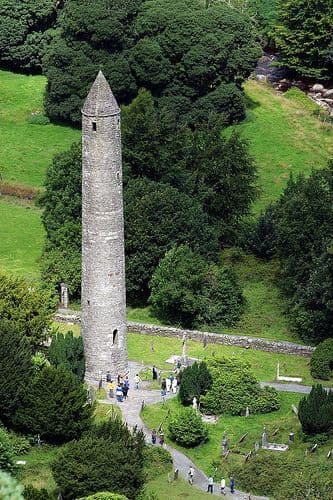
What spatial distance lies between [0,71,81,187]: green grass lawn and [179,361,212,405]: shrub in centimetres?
3555

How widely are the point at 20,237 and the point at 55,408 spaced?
2964cm

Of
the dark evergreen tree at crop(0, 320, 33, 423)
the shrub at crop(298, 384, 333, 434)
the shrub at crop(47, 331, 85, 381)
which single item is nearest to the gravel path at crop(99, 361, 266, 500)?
the shrub at crop(47, 331, 85, 381)

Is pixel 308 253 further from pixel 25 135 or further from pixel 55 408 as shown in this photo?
pixel 25 135

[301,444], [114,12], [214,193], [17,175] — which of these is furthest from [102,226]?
[114,12]

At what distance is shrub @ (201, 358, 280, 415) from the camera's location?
71.3 m

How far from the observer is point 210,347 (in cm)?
7931

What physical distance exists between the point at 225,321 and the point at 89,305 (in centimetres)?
1300

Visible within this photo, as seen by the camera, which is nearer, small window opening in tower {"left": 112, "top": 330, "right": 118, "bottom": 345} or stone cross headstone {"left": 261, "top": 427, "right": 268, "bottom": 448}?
stone cross headstone {"left": 261, "top": 427, "right": 268, "bottom": 448}

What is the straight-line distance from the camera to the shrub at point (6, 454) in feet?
209

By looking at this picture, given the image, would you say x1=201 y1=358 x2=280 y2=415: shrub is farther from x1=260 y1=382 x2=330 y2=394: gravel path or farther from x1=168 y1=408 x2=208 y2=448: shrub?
x1=168 y1=408 x2=208 y2=448: shrub

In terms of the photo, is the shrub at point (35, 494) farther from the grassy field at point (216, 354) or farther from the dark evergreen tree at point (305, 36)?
the dark evergreen tree at point (305, 36)

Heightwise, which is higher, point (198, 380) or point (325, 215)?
point (325, 215)

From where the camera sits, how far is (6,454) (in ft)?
209

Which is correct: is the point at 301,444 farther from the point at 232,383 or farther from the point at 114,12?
the point at 114,12
